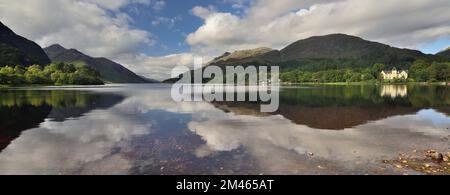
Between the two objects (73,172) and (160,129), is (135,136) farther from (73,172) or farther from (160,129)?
(73,172)

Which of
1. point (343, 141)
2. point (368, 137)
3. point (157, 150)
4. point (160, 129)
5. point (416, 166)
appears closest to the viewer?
point (416, 166)

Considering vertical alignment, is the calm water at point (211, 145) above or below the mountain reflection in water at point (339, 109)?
below

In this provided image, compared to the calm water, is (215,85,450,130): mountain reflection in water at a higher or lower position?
higher

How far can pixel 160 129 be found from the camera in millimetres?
32094

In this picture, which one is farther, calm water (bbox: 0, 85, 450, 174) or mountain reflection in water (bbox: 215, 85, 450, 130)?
mountain reflection in water (bbox: 215, 85, 450, 130)

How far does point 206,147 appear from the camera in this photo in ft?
76.5

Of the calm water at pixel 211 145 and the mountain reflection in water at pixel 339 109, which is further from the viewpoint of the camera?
the mountain reflection in water at pixel 339 109

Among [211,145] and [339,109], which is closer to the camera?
[211,145]

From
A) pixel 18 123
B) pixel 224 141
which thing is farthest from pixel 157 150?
pixel 18 123

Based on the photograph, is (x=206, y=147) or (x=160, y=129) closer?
(x=206, y=147)

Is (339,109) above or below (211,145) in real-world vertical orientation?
above
